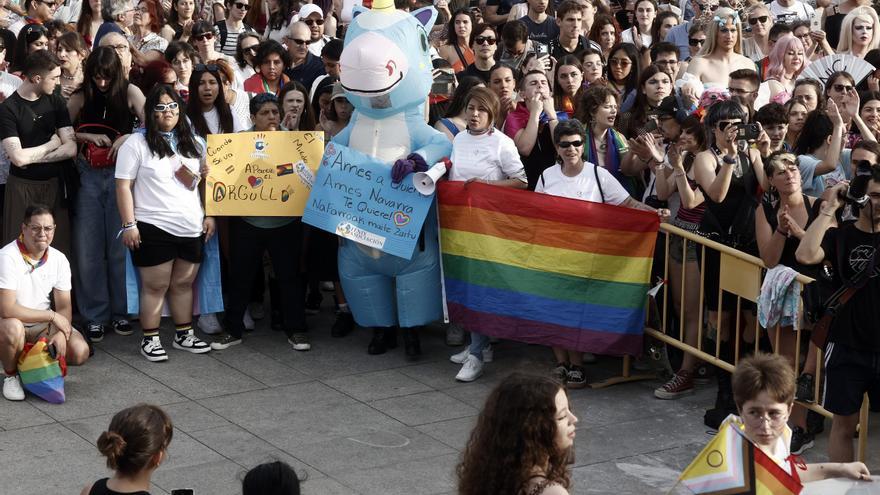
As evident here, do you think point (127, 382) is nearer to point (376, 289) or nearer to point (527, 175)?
point (376, 289)

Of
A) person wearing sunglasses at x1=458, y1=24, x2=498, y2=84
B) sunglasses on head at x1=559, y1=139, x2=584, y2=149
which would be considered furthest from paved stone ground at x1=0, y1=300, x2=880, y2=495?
person wearing sunglasses at x1=458, y1=24, x2=498, y2=84

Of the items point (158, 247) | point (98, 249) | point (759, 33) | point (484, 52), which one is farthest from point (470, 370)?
point (759, 33)

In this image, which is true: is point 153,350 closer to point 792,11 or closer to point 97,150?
point 97,150

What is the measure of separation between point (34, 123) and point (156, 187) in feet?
3.12

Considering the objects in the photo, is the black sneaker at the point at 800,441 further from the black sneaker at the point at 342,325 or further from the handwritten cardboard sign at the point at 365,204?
the black sneaker at the point at 342,325

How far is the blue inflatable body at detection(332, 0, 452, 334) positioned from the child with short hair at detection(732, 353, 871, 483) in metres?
4.41

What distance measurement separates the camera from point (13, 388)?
343 inches

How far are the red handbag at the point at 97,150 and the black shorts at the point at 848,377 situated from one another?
16.6 feet

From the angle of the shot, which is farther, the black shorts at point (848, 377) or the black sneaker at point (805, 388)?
the black sneaker at point (805, 388)

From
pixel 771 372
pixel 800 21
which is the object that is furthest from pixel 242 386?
pixel 800 21

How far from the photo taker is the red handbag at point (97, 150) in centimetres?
970

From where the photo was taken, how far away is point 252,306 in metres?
10.6

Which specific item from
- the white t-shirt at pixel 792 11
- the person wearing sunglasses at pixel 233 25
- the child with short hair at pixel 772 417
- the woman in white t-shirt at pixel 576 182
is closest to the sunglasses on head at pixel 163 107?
the woman in white t-shirt at pixel 576 182

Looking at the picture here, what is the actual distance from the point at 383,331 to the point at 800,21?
5.45 m
